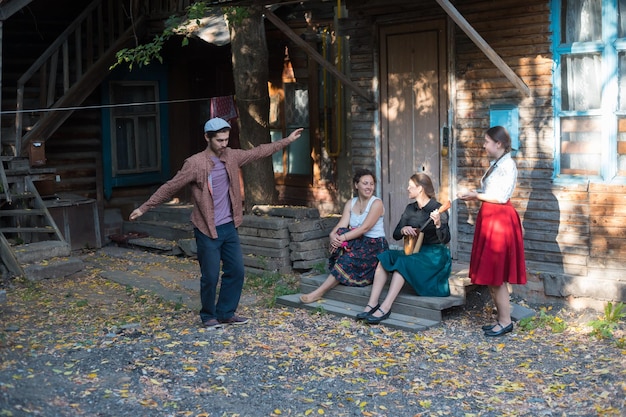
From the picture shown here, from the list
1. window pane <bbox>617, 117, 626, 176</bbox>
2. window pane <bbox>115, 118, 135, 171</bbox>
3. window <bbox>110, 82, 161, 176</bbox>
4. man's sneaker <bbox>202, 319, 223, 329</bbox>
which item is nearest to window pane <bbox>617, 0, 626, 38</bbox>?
window pane <bbox>617, 117, 626, 176</bbox>

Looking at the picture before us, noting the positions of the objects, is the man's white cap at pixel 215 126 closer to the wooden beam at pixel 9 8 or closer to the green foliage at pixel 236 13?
the green foliage at pixel 236 13

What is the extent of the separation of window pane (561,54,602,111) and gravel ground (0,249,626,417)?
212 cm

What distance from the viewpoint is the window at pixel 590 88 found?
856 centimetres

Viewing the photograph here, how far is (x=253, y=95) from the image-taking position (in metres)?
11.6

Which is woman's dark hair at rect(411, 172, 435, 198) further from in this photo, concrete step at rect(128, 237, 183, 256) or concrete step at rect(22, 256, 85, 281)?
concrete step at rect(128, 237, 183, 256)

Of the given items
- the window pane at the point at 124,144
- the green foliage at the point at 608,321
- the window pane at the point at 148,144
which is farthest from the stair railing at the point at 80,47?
the green foliage at the point at 608,321

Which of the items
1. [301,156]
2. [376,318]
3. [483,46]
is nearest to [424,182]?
[376,318]

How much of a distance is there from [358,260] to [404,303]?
715 millimetres

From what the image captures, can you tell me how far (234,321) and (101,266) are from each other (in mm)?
4261

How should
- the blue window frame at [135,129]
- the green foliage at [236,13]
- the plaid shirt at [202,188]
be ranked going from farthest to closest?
1. the blue window frame at [135,129]
2. the green foliage at [236,13]
3. the plaid shirt at [202,188]

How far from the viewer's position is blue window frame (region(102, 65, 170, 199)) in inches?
581

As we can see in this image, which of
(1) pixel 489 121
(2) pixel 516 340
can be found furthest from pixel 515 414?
(1) pixel 489 121

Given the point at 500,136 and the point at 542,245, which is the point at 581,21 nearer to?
the point at 500,136

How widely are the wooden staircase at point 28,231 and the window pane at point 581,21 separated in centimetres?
673
